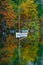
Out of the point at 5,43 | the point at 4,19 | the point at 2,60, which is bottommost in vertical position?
the point at 2,60

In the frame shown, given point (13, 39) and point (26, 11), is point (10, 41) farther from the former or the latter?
point (26, 11)

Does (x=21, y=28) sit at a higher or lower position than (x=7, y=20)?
lower

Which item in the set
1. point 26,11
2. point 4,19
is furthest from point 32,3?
point 4,19

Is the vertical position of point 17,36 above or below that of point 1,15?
below

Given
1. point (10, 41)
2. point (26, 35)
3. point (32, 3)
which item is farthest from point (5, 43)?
point (32, 3)

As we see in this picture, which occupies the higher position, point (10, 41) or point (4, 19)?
point (4, 19)

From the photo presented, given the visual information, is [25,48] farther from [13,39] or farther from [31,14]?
[31,14]
